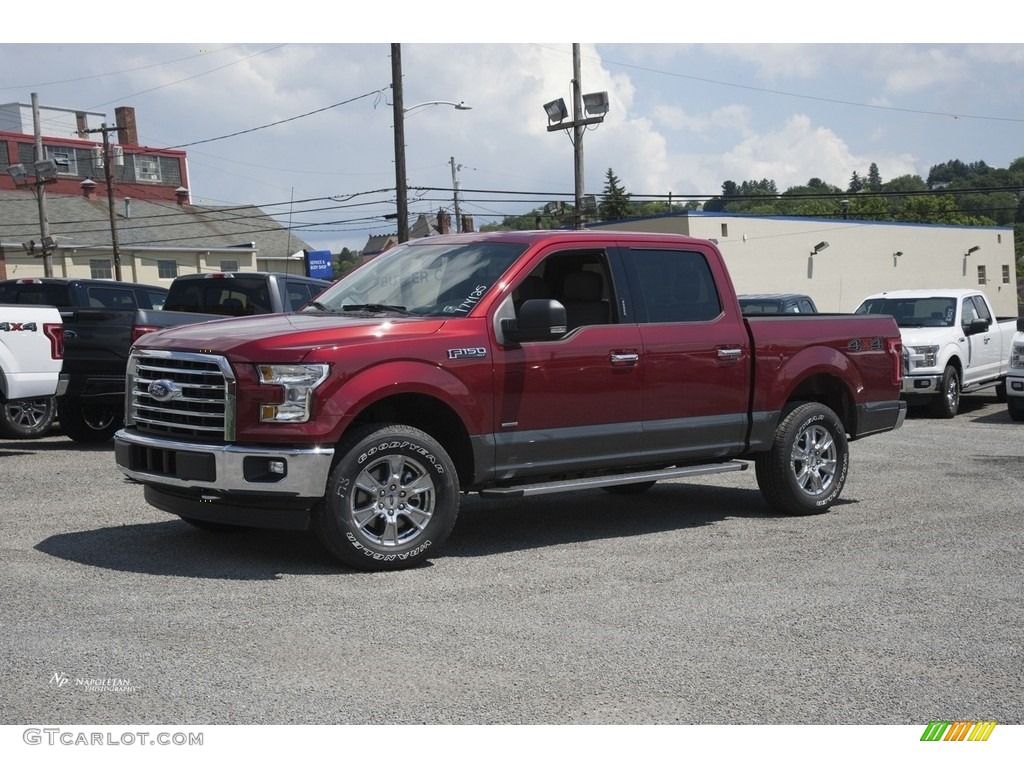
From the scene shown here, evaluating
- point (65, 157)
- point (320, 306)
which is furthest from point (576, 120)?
point (65, 157)

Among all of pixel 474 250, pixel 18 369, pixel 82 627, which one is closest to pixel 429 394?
pixel 474 250

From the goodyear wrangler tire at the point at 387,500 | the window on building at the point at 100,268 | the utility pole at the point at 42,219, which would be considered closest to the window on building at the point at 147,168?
the window on building at the point at 100,268

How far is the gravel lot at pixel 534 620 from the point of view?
15.1ft

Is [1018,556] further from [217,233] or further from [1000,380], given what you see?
[217,233]

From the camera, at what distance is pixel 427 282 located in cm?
787

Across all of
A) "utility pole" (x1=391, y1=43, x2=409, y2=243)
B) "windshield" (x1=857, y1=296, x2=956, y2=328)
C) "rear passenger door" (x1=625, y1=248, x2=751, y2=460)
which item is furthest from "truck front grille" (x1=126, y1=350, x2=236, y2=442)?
"utility pole" (x1=391, y1=43, x2=409, y2=243)

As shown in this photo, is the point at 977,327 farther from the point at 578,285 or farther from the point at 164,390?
the point at 164,390

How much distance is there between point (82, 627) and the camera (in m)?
5.55

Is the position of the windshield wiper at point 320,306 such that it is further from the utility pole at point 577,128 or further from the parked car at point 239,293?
the utility pole at point 577,128

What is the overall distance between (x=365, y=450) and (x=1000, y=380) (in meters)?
15.6

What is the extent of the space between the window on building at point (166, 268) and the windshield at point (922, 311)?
4189 centimetres

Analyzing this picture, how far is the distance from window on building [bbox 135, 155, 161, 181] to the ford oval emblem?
64926 mm

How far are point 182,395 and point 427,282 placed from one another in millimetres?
1852

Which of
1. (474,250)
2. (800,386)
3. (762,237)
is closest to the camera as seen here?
(474,250)
